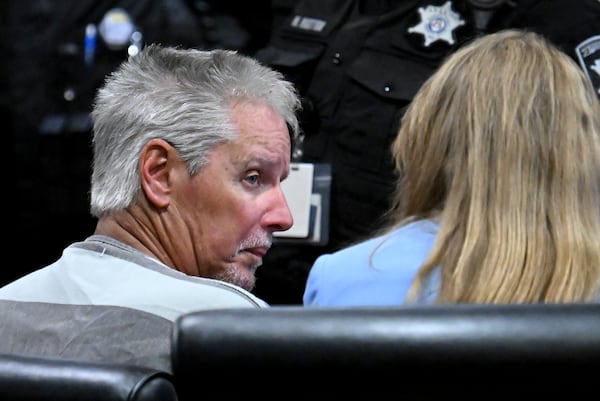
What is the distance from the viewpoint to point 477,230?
154 cm

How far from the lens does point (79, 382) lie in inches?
41.9

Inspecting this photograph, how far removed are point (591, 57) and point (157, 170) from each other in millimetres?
1954

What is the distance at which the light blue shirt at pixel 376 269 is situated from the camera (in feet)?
5.31

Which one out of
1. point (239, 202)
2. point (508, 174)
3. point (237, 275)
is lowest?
point (237, 275)

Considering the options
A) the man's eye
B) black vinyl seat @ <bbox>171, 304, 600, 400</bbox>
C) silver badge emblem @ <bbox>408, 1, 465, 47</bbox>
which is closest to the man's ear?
the man's eye

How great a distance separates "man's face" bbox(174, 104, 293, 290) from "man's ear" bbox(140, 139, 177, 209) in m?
0.03

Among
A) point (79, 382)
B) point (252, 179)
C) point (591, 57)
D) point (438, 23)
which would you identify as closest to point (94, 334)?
point (79, 382)

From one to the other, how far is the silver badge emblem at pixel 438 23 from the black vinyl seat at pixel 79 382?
2.65 m

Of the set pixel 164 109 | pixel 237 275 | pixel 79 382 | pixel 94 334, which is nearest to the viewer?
pixel 79 382

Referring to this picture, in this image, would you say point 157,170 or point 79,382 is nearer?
point 79,382

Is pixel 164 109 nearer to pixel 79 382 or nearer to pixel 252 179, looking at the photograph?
pixel 252 179

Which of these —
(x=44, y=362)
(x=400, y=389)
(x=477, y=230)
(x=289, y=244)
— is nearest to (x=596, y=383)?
(x=400, y=389)

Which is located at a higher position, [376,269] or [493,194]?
[493,194]

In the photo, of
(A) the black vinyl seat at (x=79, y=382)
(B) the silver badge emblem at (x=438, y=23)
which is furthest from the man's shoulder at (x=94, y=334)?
(B) the silver badge emblem at (x=438, y=23)
